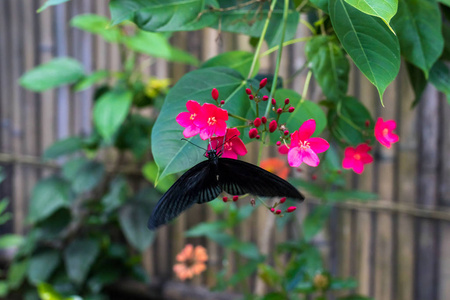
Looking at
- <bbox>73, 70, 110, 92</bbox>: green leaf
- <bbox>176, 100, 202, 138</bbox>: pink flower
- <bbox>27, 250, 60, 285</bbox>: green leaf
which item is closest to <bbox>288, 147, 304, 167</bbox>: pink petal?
Answer: <bbox>176, 100, 202, 138</bbox>: pink flower

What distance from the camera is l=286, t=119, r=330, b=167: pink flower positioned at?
1.82 ft

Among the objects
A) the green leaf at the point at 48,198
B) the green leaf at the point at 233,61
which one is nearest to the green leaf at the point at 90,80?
the green leaf at the point at 48,198

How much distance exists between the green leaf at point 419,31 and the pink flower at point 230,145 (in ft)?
0.99

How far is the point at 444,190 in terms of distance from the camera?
1.73 m

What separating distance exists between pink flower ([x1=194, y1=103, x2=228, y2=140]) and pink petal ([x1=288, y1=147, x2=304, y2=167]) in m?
0.08

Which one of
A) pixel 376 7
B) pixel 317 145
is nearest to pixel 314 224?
pixel 317 145

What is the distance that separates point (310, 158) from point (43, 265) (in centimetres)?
203

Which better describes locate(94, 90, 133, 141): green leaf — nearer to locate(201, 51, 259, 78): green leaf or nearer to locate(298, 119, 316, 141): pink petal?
locate(201, 51, 259, 78): green leaf

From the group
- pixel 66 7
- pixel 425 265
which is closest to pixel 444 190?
pixel 425 265

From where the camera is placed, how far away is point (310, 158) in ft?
1.82

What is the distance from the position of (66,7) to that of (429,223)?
212 cm

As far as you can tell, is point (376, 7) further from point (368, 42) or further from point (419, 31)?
point (419, 31)

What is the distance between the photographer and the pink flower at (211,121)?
0.54 m

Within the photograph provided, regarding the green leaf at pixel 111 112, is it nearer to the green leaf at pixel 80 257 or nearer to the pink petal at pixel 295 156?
the green leaf at pixel 80 257
